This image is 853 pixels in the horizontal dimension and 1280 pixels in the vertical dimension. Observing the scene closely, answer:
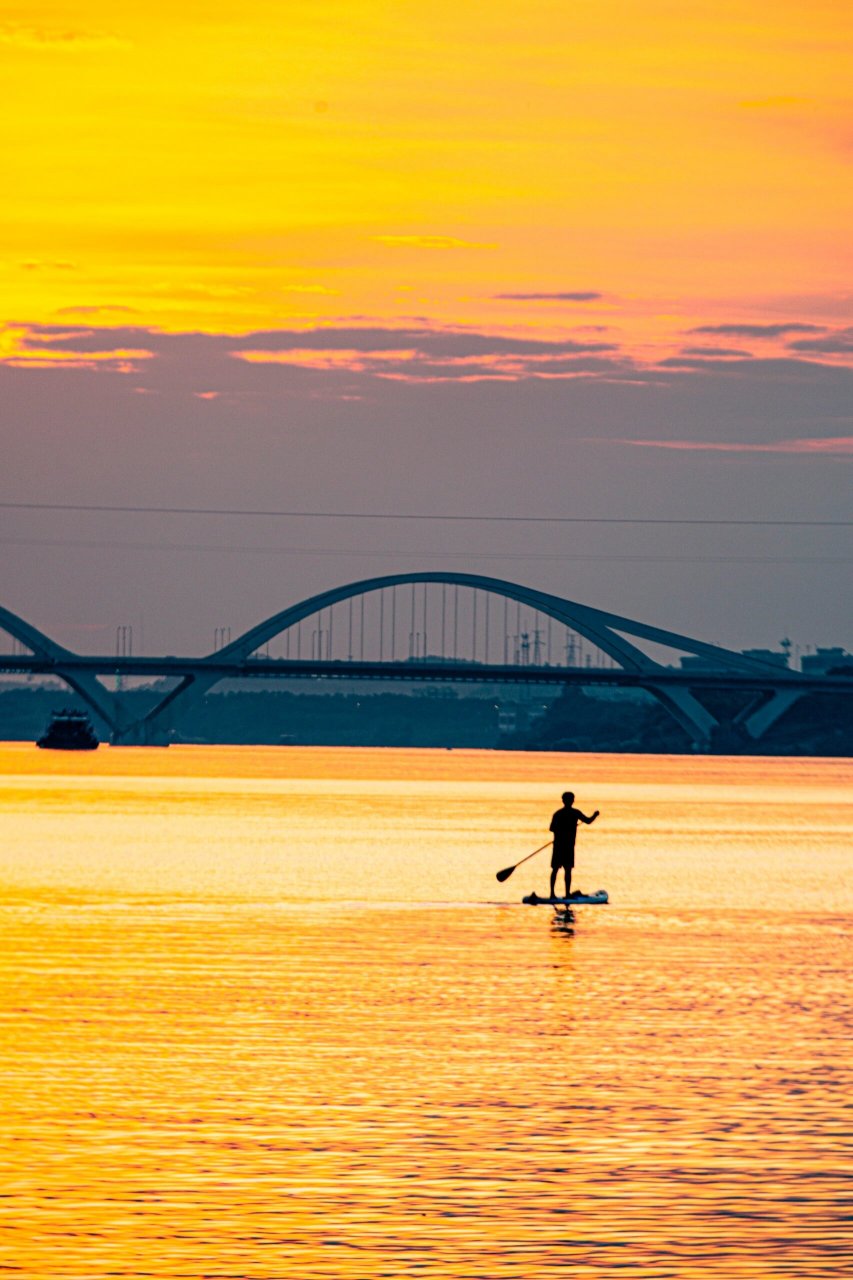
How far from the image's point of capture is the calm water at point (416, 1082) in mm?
13656

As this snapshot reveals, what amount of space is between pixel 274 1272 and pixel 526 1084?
6.92 meters

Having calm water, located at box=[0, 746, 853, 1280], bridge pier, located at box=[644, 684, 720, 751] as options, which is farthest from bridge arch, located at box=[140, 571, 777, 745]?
calm water, located at box=[0, 746, 853, 1280]

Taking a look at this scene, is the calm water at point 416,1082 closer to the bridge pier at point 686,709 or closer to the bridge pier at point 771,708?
the bridge pier at point 686,709

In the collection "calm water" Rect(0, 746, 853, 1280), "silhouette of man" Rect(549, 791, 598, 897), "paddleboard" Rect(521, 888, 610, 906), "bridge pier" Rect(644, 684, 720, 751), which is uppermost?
"bridge pier" Rect(644, 684, 720, 751)

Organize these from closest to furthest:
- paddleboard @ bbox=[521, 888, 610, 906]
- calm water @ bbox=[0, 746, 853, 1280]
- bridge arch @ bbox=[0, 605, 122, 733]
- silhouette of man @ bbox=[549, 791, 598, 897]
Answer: calm water @ bbox=[0, 746, 853, 1280]
silhouette of man @ bbox=[549, 791, 598, 897]
paddleboard @ bbox=[521, 888, 610, 906]
bridge arch @ bbox=[0, 605, 122, 733]

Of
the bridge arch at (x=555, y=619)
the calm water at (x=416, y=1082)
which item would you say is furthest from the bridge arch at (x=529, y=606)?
the calm water at (x=416, y=1082)

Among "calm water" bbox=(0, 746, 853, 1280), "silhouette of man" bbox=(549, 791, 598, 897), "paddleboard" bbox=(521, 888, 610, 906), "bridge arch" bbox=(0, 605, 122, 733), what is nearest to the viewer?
"calm water" bbox=(0, 746, 853, 1280)

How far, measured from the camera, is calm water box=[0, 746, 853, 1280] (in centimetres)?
1366

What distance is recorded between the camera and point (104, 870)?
52.4 metres

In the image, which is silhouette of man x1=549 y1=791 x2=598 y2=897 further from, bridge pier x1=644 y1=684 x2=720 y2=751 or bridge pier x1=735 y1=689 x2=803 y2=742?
bridge pier x1=735 y1=689 x2=803 y2=742

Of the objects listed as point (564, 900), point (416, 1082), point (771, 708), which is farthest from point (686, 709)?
point (416, 1082)

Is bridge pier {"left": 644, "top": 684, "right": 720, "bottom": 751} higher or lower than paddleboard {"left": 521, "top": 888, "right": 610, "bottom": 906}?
higher

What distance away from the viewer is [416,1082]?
765 inches

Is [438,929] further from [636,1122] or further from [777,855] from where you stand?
[777,855]
